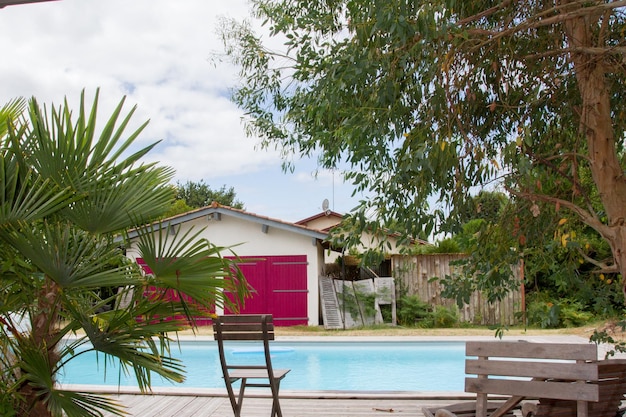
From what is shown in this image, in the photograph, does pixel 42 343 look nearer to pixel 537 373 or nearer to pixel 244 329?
pixel 244 329

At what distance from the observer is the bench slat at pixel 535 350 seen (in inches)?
144

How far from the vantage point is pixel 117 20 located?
41.7 feet

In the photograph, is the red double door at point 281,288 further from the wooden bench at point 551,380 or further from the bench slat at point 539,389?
the bench slat at point 539,389

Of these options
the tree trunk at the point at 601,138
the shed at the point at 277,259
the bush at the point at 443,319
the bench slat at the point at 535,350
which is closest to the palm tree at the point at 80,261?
the bench slat at the point at 535,350

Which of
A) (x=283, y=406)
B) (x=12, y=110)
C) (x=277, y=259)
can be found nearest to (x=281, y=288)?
(x=277, y=259)

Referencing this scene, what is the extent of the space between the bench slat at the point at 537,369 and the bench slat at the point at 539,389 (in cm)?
5

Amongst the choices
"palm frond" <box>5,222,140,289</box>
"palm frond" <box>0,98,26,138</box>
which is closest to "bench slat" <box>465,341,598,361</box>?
"palm frond" <box>5,222,140,289</box>

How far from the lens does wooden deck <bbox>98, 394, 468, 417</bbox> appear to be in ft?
19.0

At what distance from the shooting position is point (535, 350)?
12.7 ft

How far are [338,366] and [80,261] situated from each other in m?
8.89

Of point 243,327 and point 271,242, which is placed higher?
point 271,242

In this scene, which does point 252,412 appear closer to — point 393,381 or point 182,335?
point 393,381

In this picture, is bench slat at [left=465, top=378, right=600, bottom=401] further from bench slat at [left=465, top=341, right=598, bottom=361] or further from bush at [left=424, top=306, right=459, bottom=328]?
bush at [left=424, top=306, right=459, bottom=328]

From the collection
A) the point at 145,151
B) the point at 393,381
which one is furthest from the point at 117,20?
the point at 145,151
